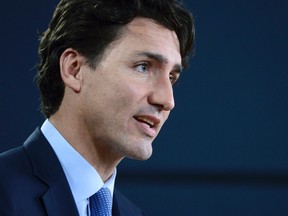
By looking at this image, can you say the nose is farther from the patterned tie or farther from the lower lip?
the patterned tie

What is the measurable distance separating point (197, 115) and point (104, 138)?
1.74 ft

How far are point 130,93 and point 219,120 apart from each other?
55 cm

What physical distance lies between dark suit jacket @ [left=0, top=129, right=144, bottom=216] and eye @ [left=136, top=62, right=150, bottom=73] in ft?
0.60

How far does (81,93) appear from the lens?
105 centimetres

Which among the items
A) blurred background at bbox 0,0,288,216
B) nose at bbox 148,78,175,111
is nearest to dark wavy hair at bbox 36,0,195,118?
nose at bbox 148,78,175,111

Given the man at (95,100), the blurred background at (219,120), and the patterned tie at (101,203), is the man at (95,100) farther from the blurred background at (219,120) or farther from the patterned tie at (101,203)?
the blurred background at (219,120)

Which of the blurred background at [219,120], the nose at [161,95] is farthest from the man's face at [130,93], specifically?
the blurred background at [219,120]

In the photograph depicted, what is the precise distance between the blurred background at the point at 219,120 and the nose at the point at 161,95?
0.50 meters

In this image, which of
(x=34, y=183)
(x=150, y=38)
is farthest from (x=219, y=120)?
(x=34, y=183)

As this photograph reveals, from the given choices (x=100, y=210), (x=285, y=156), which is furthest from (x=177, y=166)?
(x=100, y=210)

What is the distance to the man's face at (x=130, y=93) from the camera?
40.0 inches

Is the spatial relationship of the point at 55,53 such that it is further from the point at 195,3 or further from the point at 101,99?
the point at 195,3

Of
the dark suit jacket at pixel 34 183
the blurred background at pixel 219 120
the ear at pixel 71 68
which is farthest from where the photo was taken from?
the blurred background at pixel 219 120

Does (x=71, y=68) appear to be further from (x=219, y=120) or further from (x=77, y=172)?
(x=219, y=120)
